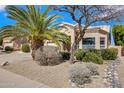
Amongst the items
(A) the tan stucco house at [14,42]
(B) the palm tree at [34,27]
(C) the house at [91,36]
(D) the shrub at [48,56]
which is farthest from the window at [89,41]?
(A) the tan stucco house at [14,42]

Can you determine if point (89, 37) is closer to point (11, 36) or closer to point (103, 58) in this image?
point (103, 58)

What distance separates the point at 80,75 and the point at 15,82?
262 cm

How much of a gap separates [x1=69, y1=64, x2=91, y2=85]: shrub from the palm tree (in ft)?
11.6

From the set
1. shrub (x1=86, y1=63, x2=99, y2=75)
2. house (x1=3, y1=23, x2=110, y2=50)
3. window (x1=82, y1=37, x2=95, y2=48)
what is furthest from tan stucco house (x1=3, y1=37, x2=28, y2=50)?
shrub (x1=86, y1=63, x2=99, y2=75)

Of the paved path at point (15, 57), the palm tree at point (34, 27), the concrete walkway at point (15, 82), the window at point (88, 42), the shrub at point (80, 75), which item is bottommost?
the concrete walkway at point (15, 82)

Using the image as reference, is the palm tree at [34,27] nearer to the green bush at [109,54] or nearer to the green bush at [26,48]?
the green bush at [26,48]

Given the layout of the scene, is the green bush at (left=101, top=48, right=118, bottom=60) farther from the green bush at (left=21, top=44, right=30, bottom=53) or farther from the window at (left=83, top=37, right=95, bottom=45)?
the green bush at (left=21, top=44, right=30, bottom=53)

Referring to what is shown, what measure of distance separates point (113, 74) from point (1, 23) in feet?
19.5

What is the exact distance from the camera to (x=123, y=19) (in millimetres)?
13930

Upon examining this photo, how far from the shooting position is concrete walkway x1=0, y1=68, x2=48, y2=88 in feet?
Result: 35.1

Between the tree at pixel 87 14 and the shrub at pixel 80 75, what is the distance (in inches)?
119

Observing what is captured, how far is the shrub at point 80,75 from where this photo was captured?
10898 mm
